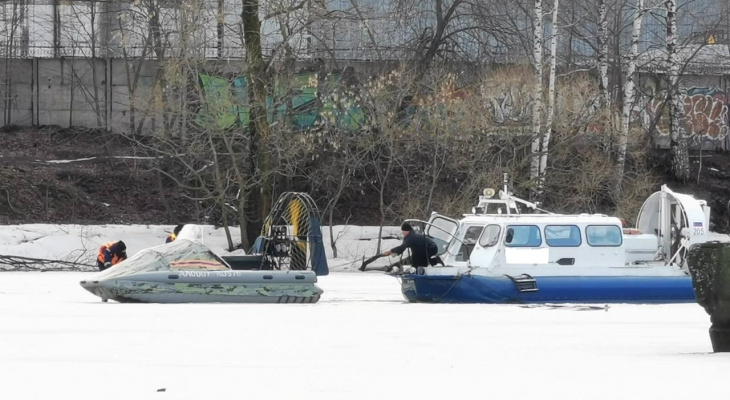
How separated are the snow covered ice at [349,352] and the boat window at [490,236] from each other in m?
2.60

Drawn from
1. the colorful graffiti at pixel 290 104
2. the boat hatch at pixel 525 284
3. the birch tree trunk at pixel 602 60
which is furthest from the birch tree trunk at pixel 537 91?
the boat hatch at pixel 525 284

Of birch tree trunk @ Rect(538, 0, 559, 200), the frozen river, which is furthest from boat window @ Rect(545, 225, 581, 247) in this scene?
birch tree trunk @ Rect(538, 0, 559, 200)

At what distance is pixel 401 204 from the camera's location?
109 ft

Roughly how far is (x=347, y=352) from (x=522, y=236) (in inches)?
380

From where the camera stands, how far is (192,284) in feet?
58.1

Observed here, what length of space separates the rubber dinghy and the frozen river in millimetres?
458

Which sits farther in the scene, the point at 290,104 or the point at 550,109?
the point at 290,104

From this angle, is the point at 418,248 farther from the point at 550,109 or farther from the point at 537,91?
the point at 537,91

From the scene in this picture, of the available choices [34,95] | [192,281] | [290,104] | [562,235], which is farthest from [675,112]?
[192,281]

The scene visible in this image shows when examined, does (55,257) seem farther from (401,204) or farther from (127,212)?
(401,204)

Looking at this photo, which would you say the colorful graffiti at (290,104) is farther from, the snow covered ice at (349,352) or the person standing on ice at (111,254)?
the snow covered ice at (349,352)

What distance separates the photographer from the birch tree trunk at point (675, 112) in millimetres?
34188

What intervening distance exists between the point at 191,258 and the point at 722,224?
67.6 feet

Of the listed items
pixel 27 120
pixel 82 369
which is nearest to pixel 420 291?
pixel 82 369
